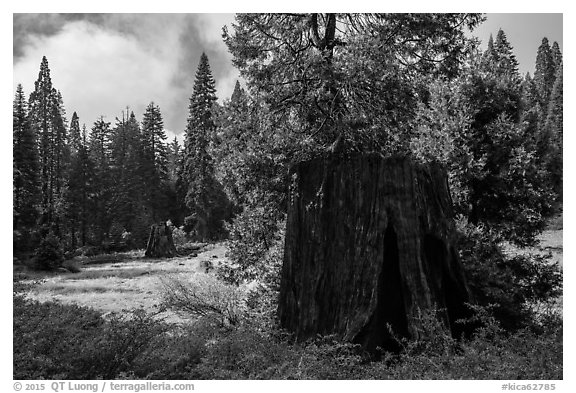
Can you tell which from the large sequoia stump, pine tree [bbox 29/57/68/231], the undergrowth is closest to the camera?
the undergrowth

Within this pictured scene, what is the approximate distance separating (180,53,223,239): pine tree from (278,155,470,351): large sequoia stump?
26.2 m

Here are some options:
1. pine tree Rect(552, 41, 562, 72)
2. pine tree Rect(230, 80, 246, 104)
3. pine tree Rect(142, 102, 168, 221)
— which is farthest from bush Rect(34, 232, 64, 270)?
pine tree Rect(552, 41, 562, 72)

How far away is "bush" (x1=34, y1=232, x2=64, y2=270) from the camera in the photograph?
66.6 feet

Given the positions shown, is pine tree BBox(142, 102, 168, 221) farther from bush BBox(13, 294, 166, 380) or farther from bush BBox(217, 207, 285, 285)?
bush BBox(13, 294, 166, 380)

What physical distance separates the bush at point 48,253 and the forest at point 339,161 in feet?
24.7

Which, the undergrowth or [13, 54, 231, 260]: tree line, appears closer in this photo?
the undergrowth

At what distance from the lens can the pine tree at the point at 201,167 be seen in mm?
32969

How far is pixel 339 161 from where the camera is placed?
22.4 ft

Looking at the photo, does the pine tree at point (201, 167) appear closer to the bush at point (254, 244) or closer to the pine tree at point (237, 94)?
the pine tree at point (237, 94)

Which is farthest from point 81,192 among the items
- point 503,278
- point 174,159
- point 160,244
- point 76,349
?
point 503,278

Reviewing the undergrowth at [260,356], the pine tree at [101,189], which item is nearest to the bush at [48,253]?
the pine tree at [101,189]
